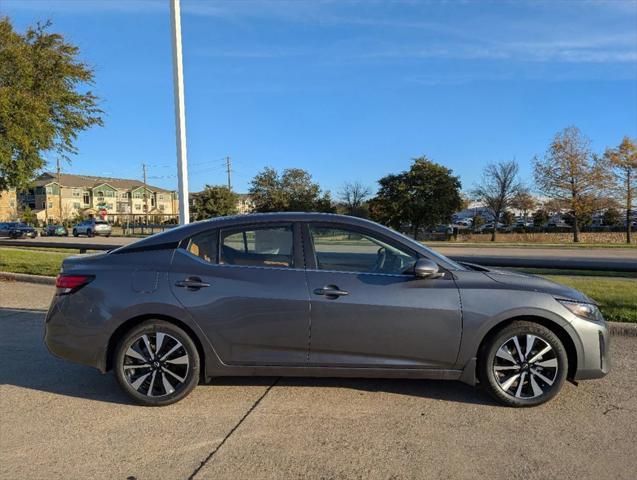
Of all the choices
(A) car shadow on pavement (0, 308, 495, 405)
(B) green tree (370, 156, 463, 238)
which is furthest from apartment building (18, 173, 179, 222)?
(A) car shadow on pavement (0, 308, 495, 405)

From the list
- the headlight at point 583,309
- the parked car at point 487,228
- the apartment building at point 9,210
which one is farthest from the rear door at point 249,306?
the apartment building at point 9,210

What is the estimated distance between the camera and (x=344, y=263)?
423 cm

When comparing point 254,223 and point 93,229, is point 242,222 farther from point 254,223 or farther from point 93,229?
point 93,229

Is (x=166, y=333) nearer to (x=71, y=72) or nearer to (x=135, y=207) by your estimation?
(x=71, y=72)

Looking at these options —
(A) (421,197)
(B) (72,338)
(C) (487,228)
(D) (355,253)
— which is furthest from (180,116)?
(C) (487,228)

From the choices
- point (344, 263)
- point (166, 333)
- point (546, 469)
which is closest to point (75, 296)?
point (166, 333)

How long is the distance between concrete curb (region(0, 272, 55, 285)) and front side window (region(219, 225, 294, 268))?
26.4ft

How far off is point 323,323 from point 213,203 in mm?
54735

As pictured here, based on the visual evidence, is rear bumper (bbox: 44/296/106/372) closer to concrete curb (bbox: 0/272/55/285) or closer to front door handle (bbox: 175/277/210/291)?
front door handle (bbox: 175/277/210/291)

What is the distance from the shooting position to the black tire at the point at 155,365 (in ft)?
13.3

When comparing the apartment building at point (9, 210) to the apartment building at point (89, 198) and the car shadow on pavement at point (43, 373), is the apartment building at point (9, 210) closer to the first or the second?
the apartment building at point (89, 198)

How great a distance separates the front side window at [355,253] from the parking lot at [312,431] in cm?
114

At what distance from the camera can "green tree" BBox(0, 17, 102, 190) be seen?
1165 centimetres

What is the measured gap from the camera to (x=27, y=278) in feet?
36.1
